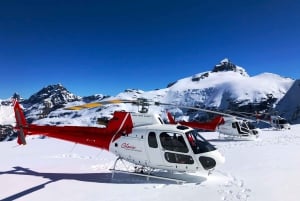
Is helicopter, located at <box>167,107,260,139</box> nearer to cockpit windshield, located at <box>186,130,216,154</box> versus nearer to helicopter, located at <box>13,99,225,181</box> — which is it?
helicopter, located at <box>13,99,225,181</box>

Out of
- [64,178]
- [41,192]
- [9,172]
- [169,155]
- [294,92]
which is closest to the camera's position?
[41,192]

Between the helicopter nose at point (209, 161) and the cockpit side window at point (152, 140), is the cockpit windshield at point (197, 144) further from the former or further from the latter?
the cockpit side window at point (152, 140)

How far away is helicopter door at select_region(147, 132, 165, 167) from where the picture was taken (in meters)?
11.1

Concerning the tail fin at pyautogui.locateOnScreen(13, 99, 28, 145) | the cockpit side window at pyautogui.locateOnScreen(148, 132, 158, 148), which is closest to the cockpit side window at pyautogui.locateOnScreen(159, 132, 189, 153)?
the cockpit side window at pyautogui.locateOnScreen(148, 132, 158, 148)

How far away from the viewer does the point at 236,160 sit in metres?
14.8

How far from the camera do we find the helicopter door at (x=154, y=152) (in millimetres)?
11062

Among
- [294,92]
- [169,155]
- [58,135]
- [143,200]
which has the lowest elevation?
[143,200]

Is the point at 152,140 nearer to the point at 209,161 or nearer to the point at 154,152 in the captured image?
the point at 154,152

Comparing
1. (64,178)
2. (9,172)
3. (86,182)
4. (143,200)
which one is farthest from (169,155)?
(9,172)

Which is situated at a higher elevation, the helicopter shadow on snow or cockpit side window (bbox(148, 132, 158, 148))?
cockpit side window (bbox(148, 132, 158, 148))

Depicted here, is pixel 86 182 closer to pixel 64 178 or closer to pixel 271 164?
pixel 64 178

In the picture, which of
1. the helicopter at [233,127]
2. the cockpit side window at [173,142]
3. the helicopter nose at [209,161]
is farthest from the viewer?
the helicopter at [233,127]

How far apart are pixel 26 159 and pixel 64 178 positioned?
552 cm

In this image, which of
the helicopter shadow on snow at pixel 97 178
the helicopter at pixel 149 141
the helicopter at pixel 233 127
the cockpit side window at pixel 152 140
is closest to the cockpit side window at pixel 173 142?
the helicopter at pixel 149 141
